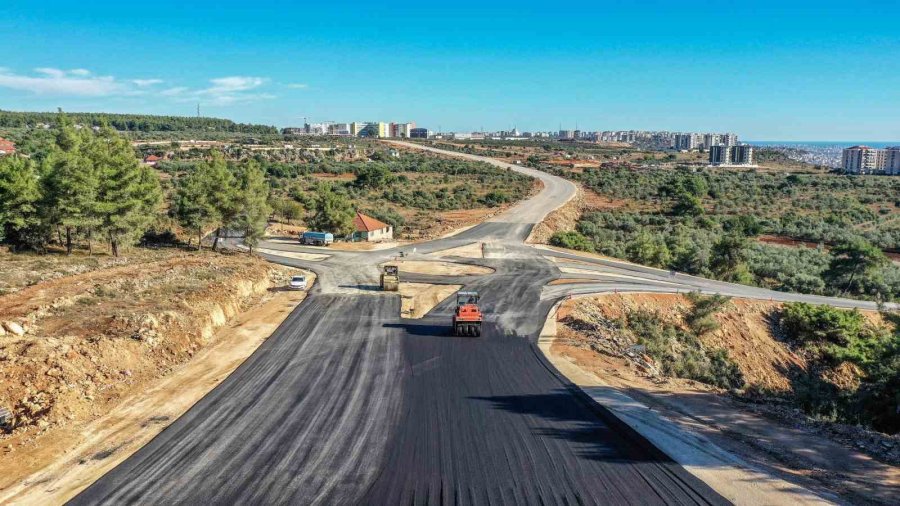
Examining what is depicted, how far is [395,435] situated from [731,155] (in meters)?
202

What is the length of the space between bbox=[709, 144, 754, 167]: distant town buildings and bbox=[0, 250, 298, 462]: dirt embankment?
18019cm

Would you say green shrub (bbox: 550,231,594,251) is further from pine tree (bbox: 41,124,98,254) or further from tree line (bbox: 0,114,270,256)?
pine tree (bbox: 41,124,98,254)

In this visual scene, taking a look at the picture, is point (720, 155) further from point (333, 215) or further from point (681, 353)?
point (681, 353)

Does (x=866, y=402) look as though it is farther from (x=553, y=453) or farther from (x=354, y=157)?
(x=354, y=157)

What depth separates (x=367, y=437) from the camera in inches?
651

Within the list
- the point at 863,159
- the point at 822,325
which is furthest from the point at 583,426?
the point at 863,159

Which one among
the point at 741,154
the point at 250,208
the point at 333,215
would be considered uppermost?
the point at 741,154

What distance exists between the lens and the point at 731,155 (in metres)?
187

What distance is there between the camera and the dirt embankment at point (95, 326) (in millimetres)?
17484

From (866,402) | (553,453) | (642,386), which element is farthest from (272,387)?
(866,402)

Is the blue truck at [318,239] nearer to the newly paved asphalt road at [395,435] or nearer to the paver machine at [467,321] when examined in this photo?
the newly paved asphalt road at [395,435]

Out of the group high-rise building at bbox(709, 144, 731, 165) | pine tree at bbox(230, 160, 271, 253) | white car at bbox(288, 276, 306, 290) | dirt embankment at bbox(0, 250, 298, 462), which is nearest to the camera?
dirt embankment at bbox(0, 250, 298, 462)

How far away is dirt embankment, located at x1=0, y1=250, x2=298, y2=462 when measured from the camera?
17.5 m

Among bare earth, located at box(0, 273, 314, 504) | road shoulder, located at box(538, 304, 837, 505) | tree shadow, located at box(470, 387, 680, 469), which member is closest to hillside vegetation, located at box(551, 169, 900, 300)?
road shoulder, located at box(538, 304, 837, 505)
